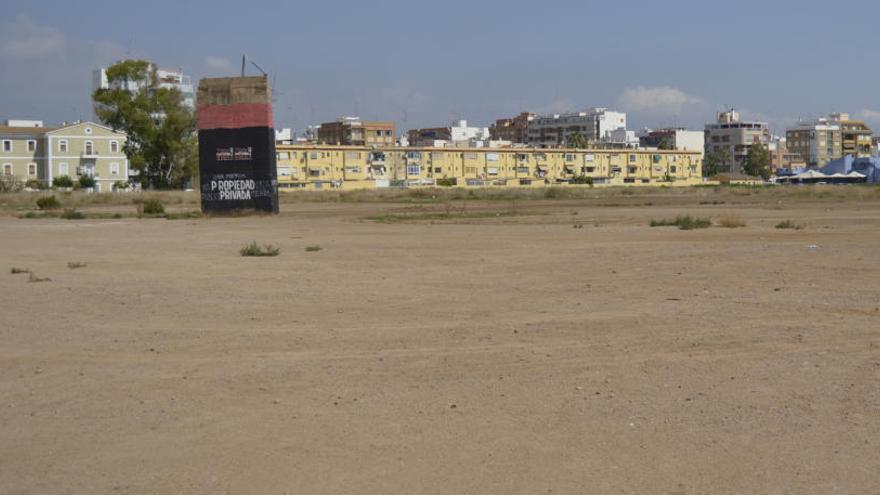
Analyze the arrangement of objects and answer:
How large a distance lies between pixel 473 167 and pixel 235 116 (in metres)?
108

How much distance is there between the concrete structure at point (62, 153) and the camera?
112 metres

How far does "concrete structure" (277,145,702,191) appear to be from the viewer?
5561 inches

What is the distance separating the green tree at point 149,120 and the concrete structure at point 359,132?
87.5 m

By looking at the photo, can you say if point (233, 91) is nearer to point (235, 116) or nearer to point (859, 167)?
point (235, 116)

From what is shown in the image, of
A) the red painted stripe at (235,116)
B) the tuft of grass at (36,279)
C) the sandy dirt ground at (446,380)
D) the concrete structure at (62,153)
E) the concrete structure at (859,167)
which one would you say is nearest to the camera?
the sandy dirt ground at (446,380)

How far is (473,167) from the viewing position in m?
162

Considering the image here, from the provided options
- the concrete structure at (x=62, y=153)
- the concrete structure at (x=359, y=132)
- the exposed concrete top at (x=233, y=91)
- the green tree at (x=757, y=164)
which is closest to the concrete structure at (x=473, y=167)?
the green tree at (x=757, y=164)

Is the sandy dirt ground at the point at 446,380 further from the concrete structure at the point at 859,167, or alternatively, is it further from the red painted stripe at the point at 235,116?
the concrete structure at the point at 859,167

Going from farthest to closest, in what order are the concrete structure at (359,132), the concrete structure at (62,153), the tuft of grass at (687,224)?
the concrete structure at (359,132)
the concrete structure at (62,153)
the tuft of grass at (687,224)

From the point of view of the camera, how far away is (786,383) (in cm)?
973

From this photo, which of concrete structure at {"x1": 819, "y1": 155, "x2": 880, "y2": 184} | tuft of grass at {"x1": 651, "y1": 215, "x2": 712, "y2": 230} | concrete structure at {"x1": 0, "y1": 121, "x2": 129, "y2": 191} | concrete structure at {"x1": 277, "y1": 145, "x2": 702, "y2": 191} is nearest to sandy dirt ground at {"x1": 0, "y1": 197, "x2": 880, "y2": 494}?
tuft of grass at {"x1": 651, "y1": 215, "x2": 712, "y2": 230}

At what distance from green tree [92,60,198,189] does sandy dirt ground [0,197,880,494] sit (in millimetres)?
79325

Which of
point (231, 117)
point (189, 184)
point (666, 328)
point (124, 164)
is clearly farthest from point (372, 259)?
point (124, 164)

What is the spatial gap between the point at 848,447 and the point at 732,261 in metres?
14.7
